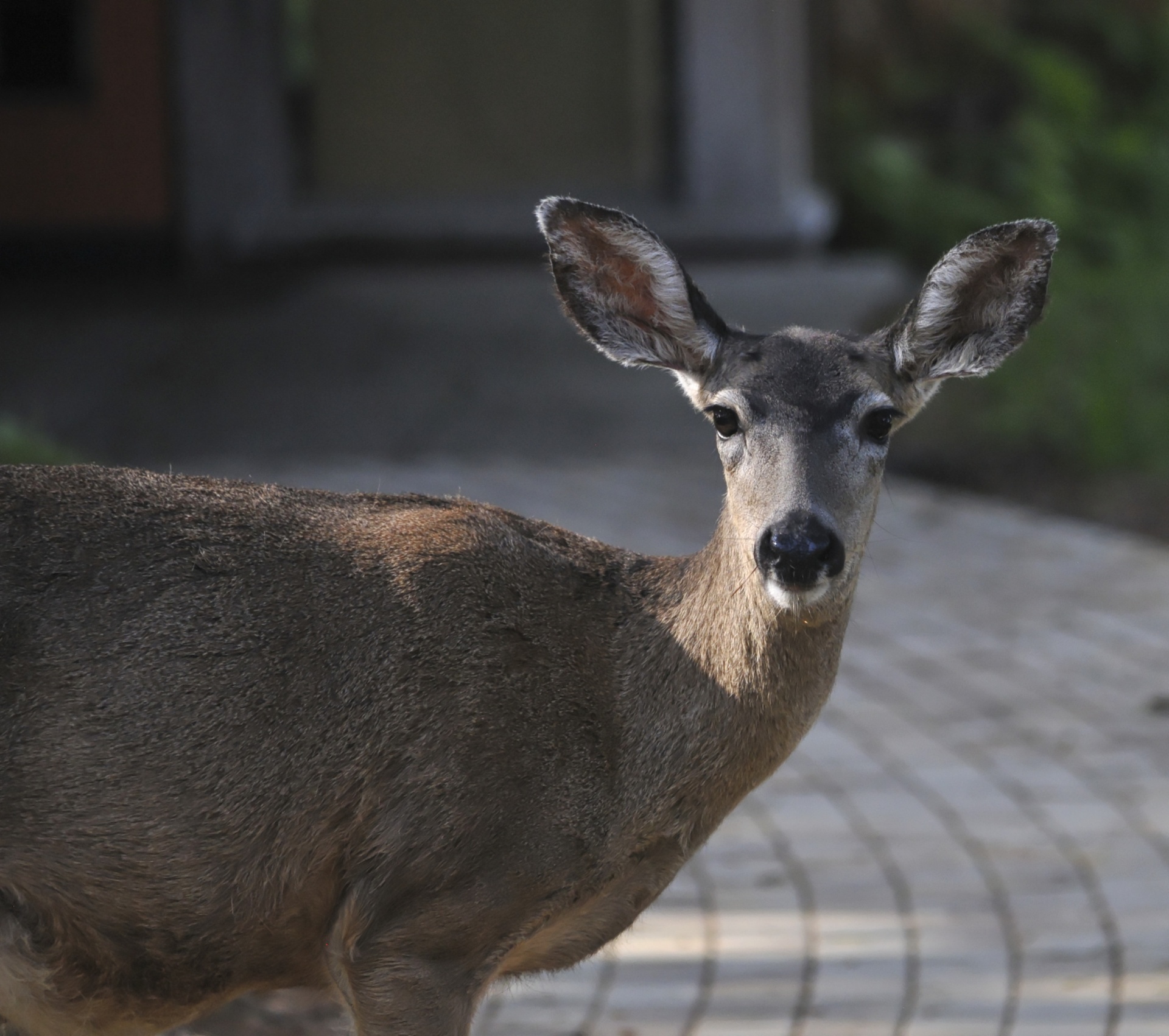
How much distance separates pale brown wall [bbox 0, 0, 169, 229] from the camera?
1460 centimetres

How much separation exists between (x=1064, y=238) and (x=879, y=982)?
10.8 metres

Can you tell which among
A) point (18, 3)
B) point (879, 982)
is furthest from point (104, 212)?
point (879, 982)

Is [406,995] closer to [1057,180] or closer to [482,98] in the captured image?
[482,98]

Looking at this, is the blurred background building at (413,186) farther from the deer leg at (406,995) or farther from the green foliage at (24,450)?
the deer leg at (406,995)

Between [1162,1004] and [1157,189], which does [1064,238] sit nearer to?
[1157,189]

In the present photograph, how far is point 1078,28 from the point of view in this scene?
1898 cm

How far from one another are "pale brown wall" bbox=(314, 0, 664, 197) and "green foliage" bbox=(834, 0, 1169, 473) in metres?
3.22

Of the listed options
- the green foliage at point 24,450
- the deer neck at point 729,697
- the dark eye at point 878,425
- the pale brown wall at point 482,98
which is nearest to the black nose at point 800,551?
the deer neck at point 729,697

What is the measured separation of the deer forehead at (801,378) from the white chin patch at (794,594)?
37cm

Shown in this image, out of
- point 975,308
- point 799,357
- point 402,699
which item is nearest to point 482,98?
point 975,308

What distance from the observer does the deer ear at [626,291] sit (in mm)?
3703

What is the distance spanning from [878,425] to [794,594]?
482 millimetres

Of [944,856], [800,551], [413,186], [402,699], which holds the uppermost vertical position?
[800,551]

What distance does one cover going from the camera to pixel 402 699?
3.34 m
